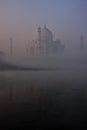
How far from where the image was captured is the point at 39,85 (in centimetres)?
182

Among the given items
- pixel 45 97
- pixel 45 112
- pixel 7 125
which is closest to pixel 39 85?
pixel 45 97

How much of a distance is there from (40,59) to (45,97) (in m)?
0.32

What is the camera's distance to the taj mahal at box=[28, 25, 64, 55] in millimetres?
1865

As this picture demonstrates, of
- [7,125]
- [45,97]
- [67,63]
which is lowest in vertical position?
[7,125]

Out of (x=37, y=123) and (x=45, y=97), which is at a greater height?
(x=45, y=97)

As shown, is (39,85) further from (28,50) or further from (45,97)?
(28,50)

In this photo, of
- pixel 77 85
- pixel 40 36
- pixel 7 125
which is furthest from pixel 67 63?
pixel 7 125

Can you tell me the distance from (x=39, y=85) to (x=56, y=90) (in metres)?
0.15

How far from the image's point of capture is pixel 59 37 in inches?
73.8

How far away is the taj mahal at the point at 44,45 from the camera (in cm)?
186

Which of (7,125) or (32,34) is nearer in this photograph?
(7,125)

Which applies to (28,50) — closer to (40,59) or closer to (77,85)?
(40,59)


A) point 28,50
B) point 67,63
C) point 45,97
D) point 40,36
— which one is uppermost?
point 40,36

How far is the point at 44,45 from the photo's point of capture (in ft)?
6.26
